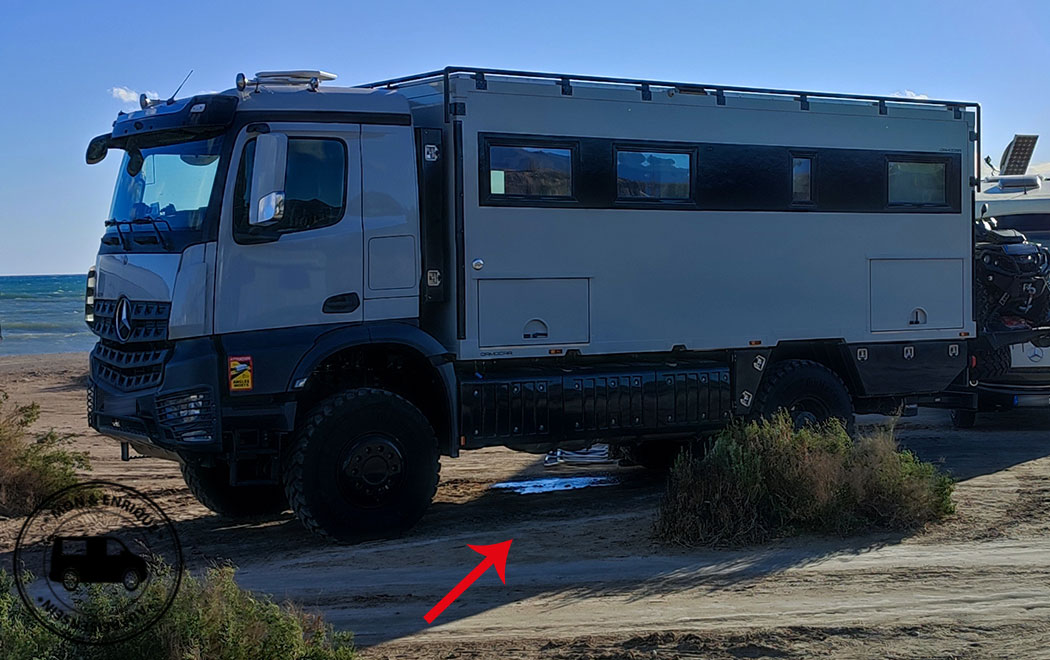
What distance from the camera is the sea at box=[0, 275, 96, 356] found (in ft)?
125

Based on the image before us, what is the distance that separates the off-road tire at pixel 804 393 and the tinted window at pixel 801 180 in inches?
63.9

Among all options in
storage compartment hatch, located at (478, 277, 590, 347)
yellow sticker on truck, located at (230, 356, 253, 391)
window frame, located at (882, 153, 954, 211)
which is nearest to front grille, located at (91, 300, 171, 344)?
yellow sticker on truck, located at (230, 356, 253, 391)

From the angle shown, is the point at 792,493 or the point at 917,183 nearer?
the point at 792,493

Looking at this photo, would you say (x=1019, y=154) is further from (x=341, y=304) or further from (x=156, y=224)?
(x=156, y=224)

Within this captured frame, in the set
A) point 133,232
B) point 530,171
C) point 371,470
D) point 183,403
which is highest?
point 530,171

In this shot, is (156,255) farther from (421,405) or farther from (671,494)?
(671,494)

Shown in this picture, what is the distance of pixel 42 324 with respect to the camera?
155ft

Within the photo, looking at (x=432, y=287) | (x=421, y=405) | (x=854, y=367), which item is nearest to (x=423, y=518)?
(x=421, y=405)

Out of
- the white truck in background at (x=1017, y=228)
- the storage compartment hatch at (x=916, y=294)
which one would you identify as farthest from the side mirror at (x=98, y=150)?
the white truck in background at (x=1017, y=228)

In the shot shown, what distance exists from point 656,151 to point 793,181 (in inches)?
64.0

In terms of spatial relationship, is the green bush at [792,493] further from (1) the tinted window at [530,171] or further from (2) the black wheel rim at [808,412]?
(1) the tinted window at [530,171]

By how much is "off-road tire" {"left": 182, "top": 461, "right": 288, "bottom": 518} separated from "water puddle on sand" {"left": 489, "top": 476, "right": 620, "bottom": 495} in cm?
243

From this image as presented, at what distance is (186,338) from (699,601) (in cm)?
415

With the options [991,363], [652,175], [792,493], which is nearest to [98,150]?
[652,175]
